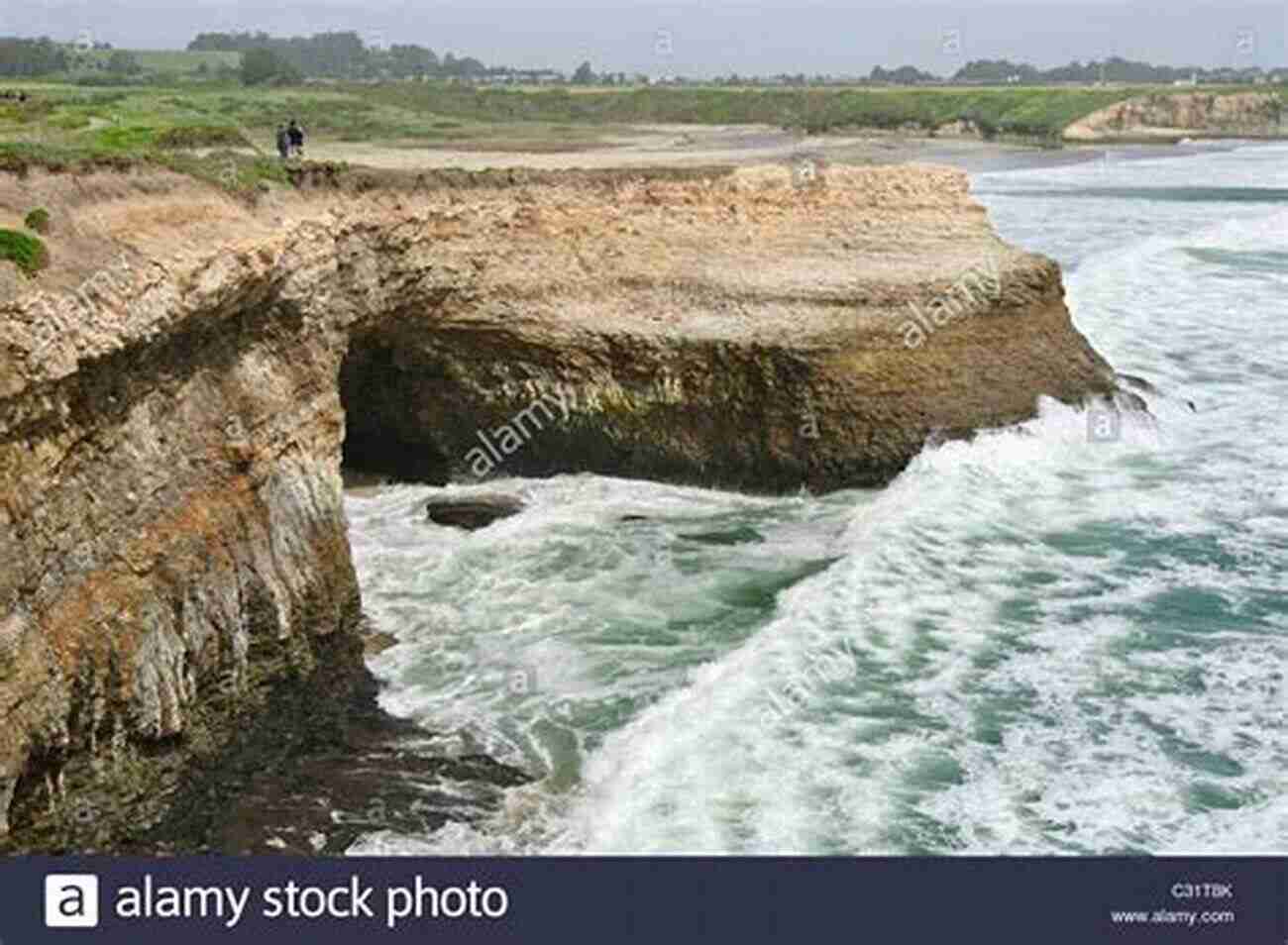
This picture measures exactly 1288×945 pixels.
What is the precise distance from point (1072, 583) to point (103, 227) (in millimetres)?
12806

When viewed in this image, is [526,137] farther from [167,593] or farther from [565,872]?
[565,872]

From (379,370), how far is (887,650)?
11084 mm

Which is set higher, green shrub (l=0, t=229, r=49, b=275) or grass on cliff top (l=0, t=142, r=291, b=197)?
grass on cliff top (l=0, t=142, r=291, b=197)

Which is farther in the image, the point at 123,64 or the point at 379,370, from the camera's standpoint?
the point at 123,64

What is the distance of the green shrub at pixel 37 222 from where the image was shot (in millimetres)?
15530

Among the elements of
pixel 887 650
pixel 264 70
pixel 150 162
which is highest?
pixel 264 70

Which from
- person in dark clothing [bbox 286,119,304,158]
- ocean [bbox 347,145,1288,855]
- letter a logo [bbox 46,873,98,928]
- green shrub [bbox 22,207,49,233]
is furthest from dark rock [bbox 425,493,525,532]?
letter a logo [bbox 46,873,98,928]

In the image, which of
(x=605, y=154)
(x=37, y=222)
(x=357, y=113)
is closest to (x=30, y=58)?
(x=357, y=113)

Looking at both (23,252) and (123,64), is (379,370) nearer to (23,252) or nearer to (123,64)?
(23,252)

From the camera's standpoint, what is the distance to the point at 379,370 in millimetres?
25359

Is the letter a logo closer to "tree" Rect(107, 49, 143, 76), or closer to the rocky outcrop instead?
"tree" Rect(107, 49, 143, 76)

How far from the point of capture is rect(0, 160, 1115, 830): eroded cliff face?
13945mm

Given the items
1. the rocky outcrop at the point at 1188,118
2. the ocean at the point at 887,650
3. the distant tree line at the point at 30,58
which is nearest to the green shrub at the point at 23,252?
the ocean at the point at 887,650

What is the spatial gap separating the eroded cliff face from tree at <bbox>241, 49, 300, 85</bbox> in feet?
106
